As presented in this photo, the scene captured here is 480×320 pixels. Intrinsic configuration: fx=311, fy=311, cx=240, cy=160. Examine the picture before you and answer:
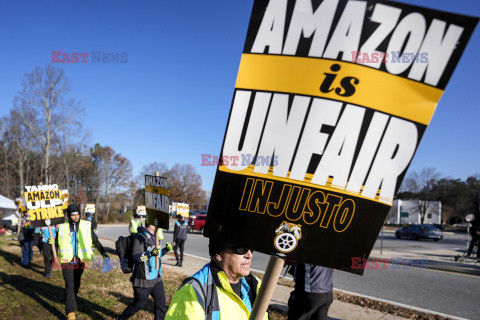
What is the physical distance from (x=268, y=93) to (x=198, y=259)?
41.1ft

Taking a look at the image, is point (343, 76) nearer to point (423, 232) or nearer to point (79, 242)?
point (79, 242)

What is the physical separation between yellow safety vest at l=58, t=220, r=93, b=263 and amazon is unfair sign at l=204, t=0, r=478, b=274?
5448mm

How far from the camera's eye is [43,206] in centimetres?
700

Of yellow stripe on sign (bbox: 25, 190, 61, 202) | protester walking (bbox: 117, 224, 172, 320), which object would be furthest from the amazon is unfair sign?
yellow stripe on sign (bbox: 25, 190, 61, 202)

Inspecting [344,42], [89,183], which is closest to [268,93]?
[344,42]

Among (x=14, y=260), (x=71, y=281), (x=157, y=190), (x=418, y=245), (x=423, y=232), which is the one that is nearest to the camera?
(x=157, y=190)

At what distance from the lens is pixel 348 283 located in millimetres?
9461

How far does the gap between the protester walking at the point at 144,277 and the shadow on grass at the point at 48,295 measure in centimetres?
164

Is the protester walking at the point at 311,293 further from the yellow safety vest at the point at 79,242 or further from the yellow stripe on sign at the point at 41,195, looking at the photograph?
the yellow stripe on sign at the point at 41,195

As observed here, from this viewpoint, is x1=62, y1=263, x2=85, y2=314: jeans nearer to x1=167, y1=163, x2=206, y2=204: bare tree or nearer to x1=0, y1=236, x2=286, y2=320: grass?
x1=0, y1=236, x2=286, y2=320: grass

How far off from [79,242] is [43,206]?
71.6 inches

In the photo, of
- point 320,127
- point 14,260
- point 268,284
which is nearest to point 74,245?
point 268,284

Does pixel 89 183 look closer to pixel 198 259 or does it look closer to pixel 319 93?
pixel 198 259

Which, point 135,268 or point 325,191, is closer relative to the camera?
point 325,191
